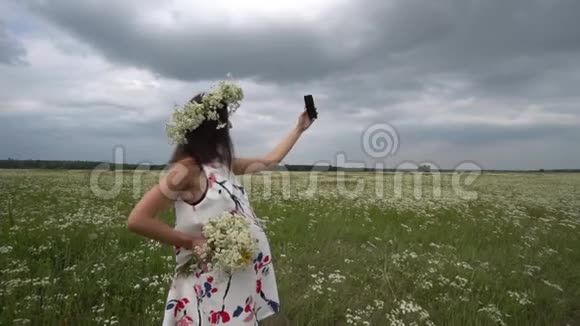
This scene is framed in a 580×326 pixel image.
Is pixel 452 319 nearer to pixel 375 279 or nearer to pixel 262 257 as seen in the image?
pixel 375 279

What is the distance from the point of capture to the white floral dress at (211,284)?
2580mm

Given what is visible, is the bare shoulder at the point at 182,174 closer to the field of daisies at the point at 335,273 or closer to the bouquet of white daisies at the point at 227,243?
the bouquet of white daisies at the point at 227,243

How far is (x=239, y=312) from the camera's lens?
2.64 m

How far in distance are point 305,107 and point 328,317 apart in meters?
2.77

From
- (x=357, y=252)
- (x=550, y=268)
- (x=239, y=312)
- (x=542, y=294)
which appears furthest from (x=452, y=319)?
(x=550, y=268)

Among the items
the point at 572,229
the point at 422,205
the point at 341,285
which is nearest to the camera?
the point at 341,285

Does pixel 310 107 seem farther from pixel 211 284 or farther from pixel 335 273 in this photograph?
pixel 335 273

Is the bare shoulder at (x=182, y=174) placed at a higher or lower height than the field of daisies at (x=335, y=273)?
higher

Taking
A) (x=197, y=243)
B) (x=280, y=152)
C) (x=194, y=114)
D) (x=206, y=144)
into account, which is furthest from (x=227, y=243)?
(x=280, y=152)

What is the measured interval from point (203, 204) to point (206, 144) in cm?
42

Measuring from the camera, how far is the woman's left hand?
3535mm

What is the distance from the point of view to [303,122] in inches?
141

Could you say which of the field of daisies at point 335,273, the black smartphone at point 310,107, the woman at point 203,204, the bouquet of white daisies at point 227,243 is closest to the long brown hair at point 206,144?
the woman at point 203,204

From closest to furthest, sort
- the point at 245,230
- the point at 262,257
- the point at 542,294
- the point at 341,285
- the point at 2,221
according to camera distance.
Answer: the point at 245,230
the point at 262,257
the point at 341,285
the point at 542,294
the point at 2,221
